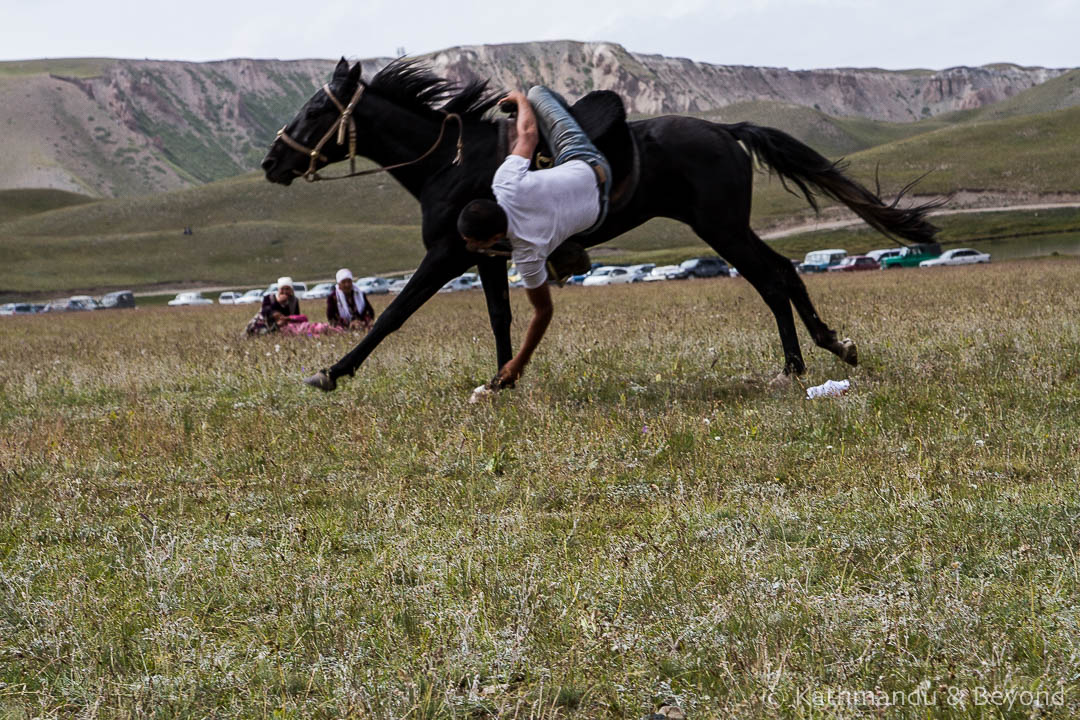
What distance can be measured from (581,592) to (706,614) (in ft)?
1.74

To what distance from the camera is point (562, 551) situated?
4.46 metres

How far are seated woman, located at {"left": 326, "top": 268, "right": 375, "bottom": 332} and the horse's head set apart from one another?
816 cm

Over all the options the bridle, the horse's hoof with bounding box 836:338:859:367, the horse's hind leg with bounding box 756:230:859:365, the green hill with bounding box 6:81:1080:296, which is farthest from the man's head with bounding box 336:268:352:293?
the green hill with bounding box 6:81:1080:296

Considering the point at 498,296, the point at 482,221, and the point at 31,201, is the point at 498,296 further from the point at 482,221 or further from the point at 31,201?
the point at 31,201

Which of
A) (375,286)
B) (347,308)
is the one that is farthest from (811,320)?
(375,286)

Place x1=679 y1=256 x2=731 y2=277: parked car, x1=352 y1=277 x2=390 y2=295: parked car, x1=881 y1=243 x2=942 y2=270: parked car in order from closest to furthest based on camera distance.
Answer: x1=679 y1=256 x2=731 y2=277: parked car < x1=881 y1=243 x2=942 y2=270: parked car < x1=352 y1=277 x2=390 y2=295: parked car

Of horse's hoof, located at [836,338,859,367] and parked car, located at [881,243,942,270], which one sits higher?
horse's hoof, located at [836,338,859,367]

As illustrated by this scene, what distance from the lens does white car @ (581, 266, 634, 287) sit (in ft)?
193

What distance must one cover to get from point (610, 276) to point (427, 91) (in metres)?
51.6

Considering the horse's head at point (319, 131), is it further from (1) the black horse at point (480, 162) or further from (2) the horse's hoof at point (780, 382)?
(2) the horse's hoof at point (780, 382)

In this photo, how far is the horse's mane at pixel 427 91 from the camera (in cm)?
891

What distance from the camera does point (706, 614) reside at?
3559 mm

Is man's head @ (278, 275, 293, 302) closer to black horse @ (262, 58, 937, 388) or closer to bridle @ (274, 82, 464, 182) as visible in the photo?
black horse @ (262, 58, 937, 388)

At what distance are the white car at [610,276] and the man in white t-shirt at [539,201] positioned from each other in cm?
4974
